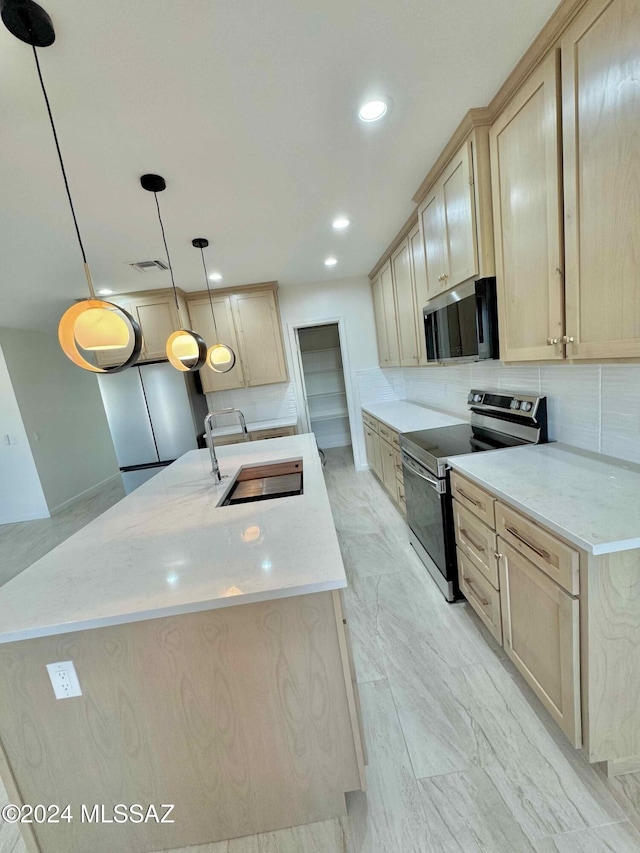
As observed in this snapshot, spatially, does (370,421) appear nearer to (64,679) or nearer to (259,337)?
(259,337)

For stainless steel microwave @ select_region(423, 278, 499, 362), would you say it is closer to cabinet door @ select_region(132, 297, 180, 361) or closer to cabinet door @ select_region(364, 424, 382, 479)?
cabinet door @ select_region(364, 424, 382, 479)

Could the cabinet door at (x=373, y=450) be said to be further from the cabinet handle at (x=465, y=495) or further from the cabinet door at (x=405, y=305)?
the cabinet handle at (x=465, y=495)

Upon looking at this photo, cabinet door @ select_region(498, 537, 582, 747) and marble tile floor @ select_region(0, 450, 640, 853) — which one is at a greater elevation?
cabinet door @ select_region(498, 537, 582, 747)

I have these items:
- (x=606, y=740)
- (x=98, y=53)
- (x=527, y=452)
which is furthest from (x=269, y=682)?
(x=98, y=53)

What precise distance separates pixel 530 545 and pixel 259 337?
12.0 ft

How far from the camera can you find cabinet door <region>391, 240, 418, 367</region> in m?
2.96

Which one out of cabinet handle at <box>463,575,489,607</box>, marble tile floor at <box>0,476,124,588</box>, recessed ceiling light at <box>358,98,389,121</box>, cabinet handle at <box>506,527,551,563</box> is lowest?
marble tile floor at <box>0,476,124,588</box>

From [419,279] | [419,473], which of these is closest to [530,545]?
[419,473]

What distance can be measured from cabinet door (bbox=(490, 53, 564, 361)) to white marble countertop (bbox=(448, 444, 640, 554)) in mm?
502

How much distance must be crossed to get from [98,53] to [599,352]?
2037mm

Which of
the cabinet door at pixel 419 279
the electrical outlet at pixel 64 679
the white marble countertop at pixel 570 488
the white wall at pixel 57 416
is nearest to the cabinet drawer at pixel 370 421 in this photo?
the cabinet door at pixel 419 279

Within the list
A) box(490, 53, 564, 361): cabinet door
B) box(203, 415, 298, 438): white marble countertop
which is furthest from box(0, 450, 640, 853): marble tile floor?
box(203, 415, 298, 438): white marble countertop

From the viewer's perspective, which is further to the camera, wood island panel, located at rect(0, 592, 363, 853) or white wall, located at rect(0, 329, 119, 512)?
white wall, located at rect(0, 329, 119, 512)

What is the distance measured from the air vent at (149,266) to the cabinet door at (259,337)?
1043mm
